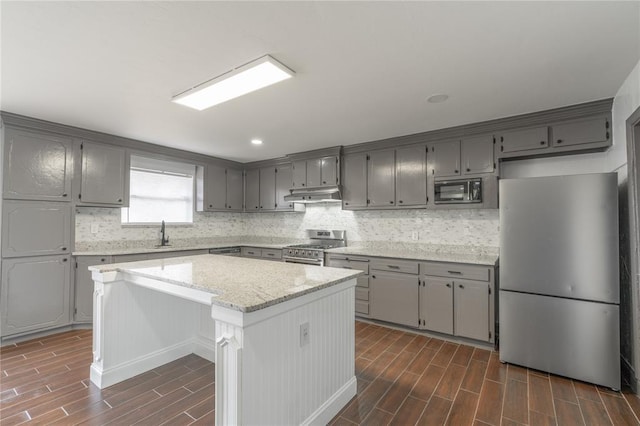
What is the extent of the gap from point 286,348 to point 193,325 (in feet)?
5.49

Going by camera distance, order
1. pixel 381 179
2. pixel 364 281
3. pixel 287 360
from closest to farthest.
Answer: pixel 287 360, pixel 364 281, pixel 381 179

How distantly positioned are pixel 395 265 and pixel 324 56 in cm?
246

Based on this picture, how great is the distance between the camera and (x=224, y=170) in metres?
5.48

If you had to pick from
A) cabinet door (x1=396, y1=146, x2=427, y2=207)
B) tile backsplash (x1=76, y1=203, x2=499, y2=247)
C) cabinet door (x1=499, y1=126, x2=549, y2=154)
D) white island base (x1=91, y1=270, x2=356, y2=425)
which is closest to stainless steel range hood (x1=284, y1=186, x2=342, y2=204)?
tile backsplash (x1=76, y1=203, x2=499, y2=247)

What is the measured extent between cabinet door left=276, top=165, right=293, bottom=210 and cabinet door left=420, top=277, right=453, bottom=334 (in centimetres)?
264

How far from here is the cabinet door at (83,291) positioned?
11.7 ft

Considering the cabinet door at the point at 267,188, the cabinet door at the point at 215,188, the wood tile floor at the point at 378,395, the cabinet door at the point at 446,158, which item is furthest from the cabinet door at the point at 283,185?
the wood tile floor at the point at 378,395

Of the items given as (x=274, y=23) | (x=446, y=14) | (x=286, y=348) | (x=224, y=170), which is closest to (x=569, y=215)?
(x=446, y=14)

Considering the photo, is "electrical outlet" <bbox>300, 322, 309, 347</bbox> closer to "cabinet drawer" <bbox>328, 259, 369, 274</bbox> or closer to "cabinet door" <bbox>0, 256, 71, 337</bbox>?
"cabinet drawer" <bbox>328, 259, 369, 274</bbox>

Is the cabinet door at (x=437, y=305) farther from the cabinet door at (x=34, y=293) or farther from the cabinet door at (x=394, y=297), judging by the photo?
the cabinet door at (x=34, y=293)

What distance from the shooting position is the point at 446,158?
3.64 meters

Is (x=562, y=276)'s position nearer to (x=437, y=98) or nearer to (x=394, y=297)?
(x=394, y=297)

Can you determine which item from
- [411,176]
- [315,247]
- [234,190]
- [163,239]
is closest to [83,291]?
[163,239]

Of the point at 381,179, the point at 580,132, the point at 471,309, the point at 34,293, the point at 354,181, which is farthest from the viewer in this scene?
the point at 354,181
